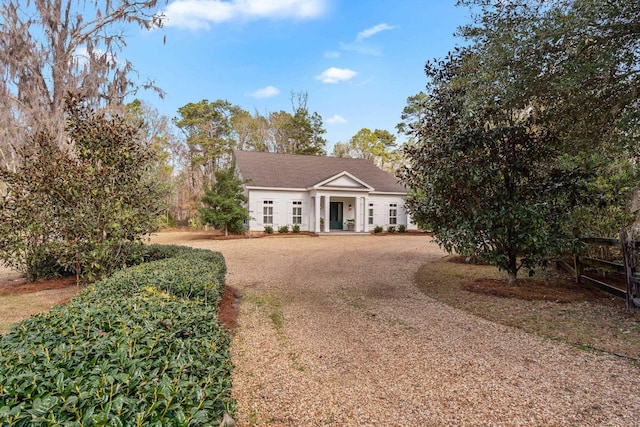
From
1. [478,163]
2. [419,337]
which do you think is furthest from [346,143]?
[419,337]

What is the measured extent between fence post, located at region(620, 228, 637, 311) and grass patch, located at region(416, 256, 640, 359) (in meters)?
0.24

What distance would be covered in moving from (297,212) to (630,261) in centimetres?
1773

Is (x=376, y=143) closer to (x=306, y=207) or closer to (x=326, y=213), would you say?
(x=306, y=207)

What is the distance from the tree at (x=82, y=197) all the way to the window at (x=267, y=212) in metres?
14.1

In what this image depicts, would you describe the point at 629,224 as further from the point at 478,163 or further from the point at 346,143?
the point at 346,143

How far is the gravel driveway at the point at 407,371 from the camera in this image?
2824 millimetres

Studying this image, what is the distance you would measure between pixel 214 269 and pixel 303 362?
2572 mm

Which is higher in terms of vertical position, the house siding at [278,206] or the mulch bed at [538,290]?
the house siding at [278,206]

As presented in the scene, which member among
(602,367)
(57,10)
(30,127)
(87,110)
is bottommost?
(602,367)

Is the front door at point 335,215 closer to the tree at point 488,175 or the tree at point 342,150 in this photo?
the tree at point 488,175

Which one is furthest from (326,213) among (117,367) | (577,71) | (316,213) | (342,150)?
(342,150)

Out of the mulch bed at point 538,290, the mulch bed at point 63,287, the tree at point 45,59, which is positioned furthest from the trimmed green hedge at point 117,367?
the tree at point 45,59

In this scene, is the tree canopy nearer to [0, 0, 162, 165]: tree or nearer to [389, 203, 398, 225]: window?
[0, 0, 162, 165]: tree

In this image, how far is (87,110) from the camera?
6.61m
